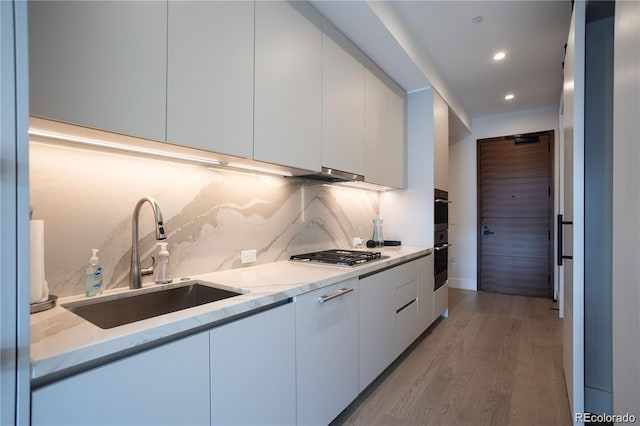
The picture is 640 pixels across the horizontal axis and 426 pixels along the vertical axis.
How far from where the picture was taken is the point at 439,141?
3.35m

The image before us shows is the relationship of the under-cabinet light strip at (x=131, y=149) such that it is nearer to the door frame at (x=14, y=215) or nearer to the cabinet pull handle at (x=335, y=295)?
the door frame at (x=14, y=215)

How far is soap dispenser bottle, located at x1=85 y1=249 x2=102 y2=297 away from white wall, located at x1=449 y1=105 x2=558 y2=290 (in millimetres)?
4862

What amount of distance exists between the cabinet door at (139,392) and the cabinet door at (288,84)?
0.94 metres

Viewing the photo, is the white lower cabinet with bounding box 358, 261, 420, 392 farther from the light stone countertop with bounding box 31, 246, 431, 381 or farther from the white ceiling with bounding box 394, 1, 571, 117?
the white ceiling with bounding box 394, 1, 571, 117

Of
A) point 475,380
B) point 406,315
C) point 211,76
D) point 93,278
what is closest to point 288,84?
point 211,76

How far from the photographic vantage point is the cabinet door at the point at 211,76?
119 cm

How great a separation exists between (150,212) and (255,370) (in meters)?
0.85

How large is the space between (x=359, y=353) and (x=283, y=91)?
159 centimetres

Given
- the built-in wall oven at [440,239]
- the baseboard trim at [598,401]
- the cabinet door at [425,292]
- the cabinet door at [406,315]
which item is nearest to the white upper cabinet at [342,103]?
the cabinet door at [406,315]

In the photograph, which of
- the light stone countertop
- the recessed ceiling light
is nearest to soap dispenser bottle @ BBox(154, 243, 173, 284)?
the light stone countertop

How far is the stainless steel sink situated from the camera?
115 cm

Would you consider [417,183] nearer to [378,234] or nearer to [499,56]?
[378,234]

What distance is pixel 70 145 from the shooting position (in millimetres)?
1183

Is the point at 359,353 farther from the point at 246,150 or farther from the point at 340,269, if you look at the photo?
the point at 246,150
